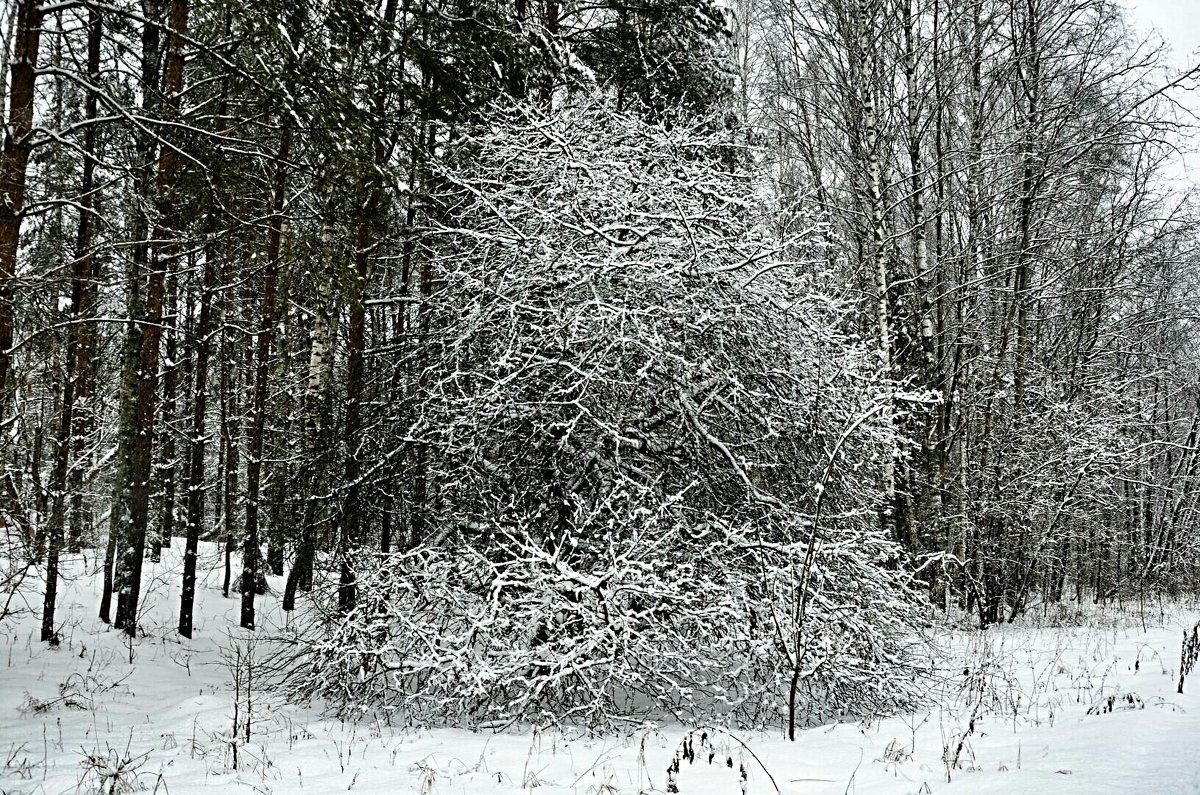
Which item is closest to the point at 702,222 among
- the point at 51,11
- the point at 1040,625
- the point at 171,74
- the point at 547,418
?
the point at 547,418

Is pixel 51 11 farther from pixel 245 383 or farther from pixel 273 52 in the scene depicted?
pixel 245 383

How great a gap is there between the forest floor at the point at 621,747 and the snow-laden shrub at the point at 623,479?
0.48 meters

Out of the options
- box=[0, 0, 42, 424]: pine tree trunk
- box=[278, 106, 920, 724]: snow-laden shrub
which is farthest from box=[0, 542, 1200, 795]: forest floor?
box=[0, 0, 42, 424]: pine tree trunk

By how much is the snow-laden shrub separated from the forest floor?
48 centimetres

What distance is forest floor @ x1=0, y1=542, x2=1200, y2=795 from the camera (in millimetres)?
3920

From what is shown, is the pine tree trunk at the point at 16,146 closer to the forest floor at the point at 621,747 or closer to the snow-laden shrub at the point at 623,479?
the forest floor at the point at 621,747

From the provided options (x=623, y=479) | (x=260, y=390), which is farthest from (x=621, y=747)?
(x=260, y=390)

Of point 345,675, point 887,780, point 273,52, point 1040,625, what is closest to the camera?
point 887,780

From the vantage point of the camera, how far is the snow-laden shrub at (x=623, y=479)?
5.59 metres

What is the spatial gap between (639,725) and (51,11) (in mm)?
6745

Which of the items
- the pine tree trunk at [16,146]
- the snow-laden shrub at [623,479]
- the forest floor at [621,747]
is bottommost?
the forest floor at [621,747]

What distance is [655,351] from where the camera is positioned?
20.0 feet

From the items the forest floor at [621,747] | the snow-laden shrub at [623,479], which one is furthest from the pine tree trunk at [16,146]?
the snow-laden shrub at [623,479]

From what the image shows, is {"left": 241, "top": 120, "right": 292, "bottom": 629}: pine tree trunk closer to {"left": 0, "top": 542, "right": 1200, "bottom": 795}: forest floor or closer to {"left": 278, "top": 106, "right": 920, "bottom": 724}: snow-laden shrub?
{"left": 0, "top": 542, "right": 1200, "bottom": 795}: forest floor
